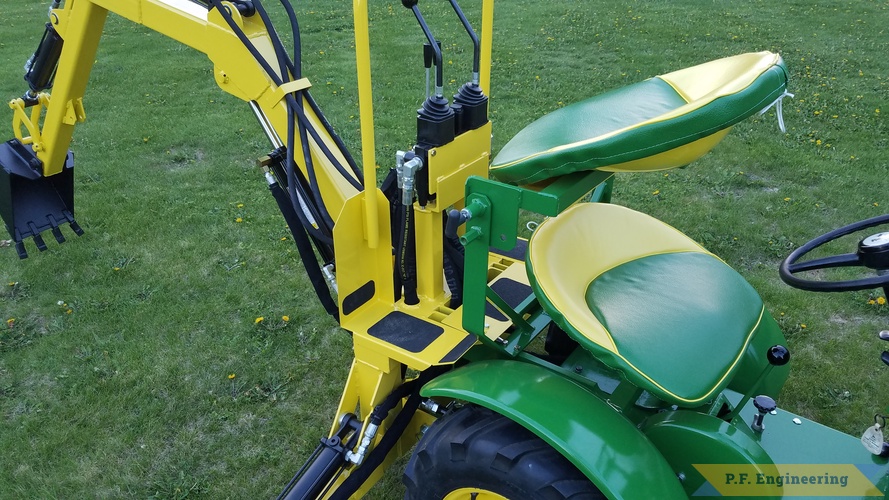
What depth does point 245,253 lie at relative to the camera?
4031mm

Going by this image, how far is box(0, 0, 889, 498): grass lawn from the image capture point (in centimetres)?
276

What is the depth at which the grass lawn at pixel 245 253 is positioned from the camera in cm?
276

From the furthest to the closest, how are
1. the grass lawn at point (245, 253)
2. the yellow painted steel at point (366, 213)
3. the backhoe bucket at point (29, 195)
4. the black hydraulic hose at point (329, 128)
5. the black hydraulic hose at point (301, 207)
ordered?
the backhoe bucket at point (29, 195) → the grass lawn at point (245, 253) → the black hydraulic hose at point (329, 128) → the black hydraulic hose at point (301, 207) → the yellow painted steel at point (366, 213)

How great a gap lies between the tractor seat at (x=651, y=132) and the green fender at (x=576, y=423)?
0.55m

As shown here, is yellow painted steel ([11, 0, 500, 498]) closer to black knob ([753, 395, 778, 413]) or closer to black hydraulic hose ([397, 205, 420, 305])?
black hydraulic hose ([397, 205, 420, 305])

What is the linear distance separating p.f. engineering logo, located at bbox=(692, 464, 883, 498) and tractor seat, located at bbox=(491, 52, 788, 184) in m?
0.83

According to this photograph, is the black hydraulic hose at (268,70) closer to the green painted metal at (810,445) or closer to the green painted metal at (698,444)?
the green painted metal at (698,444)

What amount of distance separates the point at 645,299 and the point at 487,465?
71 centimetres

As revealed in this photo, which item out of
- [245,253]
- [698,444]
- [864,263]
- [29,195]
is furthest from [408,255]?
[29,195]

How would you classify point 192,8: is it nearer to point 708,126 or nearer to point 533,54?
point 708,126

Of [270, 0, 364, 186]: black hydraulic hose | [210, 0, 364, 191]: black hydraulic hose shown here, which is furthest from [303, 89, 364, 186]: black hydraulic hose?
[210, 0, 364, 191]: black hydraulic hose

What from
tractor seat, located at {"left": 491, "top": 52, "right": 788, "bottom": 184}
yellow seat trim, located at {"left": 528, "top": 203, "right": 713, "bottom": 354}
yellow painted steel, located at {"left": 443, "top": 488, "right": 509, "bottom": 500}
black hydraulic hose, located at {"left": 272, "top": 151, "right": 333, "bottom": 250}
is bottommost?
yellow painted steel, located at {"left": 443, "top": 488, "right": 509, "bottom": 500}

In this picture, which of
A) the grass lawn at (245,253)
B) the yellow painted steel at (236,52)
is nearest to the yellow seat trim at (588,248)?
the yellow painted steel at (236,52)

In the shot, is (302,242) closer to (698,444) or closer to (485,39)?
(485,39)
